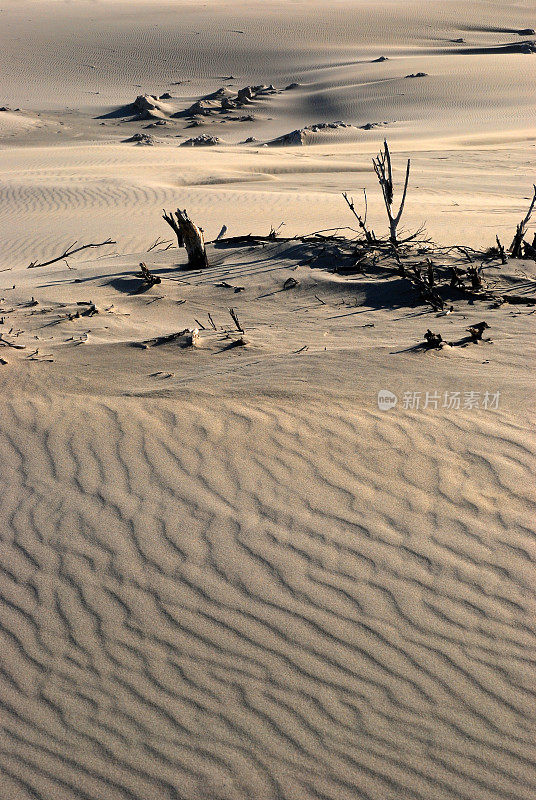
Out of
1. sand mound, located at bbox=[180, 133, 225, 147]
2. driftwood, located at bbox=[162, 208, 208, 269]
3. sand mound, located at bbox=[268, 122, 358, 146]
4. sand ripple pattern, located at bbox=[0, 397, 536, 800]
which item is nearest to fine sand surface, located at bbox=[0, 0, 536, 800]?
sand ripple pattern, located at bbox=[0, 397, 536, 800]

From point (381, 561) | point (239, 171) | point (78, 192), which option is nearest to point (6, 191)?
point (78, 192)

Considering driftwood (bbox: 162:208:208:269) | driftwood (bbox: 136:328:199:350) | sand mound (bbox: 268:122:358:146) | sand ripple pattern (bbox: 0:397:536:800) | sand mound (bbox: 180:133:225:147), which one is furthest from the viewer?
sand mound (bbox: 268:122:358:146)

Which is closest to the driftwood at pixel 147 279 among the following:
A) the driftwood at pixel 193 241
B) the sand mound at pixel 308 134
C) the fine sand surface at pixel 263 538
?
the fine sand surface at pixel 263 538

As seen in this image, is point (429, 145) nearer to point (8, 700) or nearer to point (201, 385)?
point (201, 385)

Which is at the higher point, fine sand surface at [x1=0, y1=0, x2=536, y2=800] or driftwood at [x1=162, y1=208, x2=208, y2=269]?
driftwood at [x1=162, y1=208, x2=208, y2=269]

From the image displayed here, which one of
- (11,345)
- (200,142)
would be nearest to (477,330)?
(11,345)

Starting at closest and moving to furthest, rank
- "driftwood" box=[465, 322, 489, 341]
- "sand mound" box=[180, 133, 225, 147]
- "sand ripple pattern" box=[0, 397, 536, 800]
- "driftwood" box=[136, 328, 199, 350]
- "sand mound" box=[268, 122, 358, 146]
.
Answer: "sand ripple pattern" box=[0, 397, 536, 800] < "driftwood" box=[465, 322, 489, 341] < "driftwood" box=[136, 328, 199, 350] < "sand mound" box=[180, 133, 225, 147] < "sand mound" box=[268, 122, 358, 146]

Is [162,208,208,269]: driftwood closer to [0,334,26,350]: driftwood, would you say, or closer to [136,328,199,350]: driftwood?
[136,328,199,350]: driftwood

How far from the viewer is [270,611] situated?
9.05ft

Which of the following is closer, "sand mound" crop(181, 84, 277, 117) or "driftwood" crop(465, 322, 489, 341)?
"driftwood" crop(465, 322, 489, 341)

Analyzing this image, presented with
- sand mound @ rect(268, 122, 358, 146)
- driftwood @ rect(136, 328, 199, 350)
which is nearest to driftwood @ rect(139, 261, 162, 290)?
driftwood @ rect(136, 328, 199, 350)

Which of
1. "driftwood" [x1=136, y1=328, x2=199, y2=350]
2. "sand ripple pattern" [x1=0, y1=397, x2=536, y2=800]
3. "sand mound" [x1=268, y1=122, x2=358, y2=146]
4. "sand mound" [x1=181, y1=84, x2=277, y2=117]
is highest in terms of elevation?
"sand mound" [x1=181, y1=84, x2=277, y2=117]

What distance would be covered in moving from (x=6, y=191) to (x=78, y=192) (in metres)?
1.53

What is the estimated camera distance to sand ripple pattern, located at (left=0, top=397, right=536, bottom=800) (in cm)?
229
